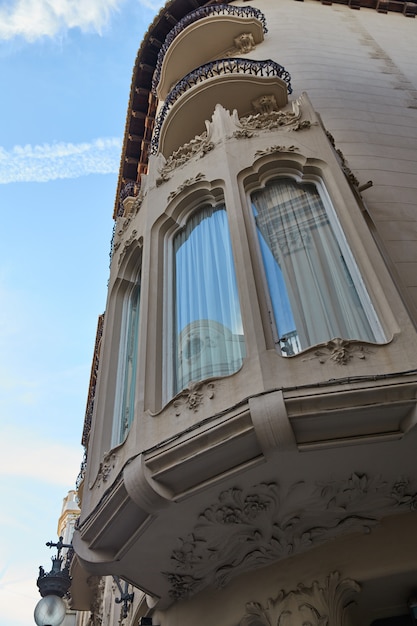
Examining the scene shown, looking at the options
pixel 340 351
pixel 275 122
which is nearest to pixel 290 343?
pixel 340 351

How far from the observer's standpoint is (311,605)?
17.5 ft

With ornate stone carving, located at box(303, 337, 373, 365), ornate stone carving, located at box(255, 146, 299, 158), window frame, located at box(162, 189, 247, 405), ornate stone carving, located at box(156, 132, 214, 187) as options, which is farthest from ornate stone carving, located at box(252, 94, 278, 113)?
ornate stone carving, located at box(303, 337, 373, 365)

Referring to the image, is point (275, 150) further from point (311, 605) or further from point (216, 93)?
point (311, 605)

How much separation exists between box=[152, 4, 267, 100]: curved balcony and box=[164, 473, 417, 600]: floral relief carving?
13.9 m

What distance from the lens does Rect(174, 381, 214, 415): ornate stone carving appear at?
5.47m

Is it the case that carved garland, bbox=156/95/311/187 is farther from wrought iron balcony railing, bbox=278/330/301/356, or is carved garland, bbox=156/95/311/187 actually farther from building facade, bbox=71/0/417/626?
wrought iron balcony railing, bbox=278/330/301/356

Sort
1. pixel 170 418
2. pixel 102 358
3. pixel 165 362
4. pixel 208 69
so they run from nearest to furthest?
1. pixel 170 418
2. pixel 165 362
3. pixel 102 358
4. pixel 208 69

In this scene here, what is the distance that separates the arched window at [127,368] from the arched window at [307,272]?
236cm

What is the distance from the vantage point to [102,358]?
8.17 meters

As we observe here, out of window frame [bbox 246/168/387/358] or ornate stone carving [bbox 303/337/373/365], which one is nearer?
ornate stone carving [bbox 303/337/373/365]

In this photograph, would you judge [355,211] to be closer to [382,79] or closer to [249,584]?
[249,584]

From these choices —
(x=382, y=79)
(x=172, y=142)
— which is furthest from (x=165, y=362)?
(x=382, y=79)

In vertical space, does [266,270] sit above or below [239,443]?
above

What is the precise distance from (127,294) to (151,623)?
4.79 metres
